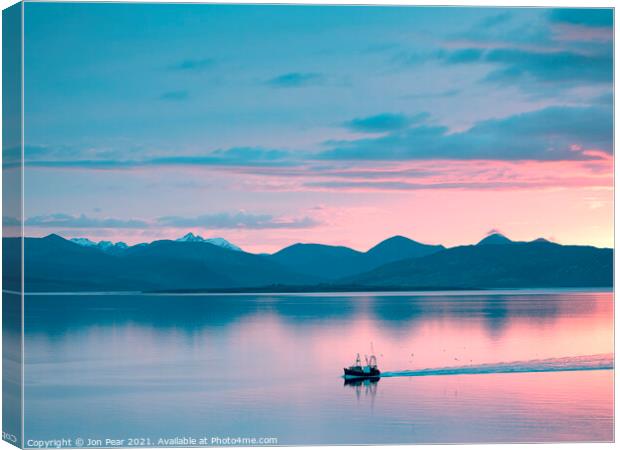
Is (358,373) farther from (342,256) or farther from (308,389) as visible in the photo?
(342,256)

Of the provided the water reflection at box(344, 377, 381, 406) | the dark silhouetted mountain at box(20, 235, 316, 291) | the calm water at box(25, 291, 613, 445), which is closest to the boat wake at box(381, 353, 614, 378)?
the calm water at box(25, 291, 613, 445)

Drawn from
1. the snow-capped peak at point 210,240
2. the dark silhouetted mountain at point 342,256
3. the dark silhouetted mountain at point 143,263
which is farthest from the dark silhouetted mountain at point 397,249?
the snow-capped peak at point 210,240

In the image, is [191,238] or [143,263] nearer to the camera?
[191,238]

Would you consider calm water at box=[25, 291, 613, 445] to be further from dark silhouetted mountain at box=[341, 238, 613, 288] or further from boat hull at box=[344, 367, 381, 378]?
dark silhouetted mountain at box=[341, 238, 613, 288]

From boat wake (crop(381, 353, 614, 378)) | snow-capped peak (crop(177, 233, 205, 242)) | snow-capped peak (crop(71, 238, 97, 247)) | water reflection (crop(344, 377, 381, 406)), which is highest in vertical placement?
snow-capped peak (crop(177, 233, 205, 242))

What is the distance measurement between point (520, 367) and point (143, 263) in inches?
380

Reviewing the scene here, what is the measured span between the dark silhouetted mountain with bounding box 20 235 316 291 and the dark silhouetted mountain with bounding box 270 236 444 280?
474 mm

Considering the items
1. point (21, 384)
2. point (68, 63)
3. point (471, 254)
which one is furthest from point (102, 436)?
point (471, 254)

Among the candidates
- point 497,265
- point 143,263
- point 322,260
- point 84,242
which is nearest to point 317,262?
point 322,260

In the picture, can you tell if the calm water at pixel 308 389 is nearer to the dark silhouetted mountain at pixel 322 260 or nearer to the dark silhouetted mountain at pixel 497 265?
the dark silhouetted mountain at pixel 497 265

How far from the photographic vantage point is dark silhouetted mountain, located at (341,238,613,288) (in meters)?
19.1

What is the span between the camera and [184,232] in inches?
755

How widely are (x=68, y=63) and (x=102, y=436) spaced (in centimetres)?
518

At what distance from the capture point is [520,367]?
22.2 meters
